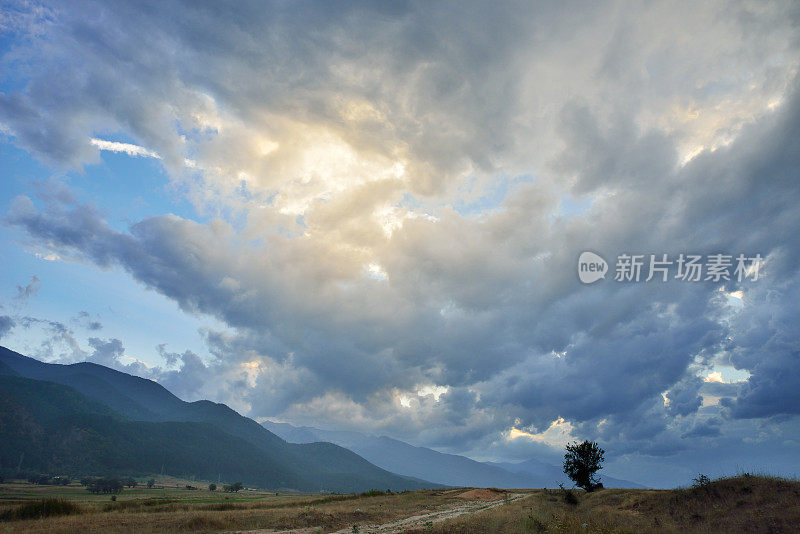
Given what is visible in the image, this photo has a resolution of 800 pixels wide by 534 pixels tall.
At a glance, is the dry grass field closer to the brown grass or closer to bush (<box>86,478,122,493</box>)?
the brown grass

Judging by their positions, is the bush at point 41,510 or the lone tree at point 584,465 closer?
the bush at point 41,510

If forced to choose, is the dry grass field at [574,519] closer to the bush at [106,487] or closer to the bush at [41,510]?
the bush at [41,510]

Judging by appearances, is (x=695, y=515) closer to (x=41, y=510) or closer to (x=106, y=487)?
(x=41, y=510)

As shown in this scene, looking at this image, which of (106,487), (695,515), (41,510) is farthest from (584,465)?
(106,487)

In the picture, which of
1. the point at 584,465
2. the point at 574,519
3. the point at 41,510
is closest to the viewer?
the point at 574,519

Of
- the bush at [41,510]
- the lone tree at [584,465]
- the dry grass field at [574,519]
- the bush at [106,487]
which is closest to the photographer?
the dry grass field at [574,519]

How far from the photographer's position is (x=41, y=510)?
41156 mm

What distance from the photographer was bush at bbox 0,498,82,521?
39.2 m

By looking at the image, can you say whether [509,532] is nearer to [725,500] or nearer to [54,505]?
[725,500]

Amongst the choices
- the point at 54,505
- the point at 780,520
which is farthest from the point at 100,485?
the point at 780,520

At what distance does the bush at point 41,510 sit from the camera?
39250 millimetres

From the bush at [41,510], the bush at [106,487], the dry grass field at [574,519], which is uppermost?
the dry grass field at [574,519]

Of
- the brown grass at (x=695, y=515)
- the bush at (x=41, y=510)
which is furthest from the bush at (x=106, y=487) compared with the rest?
the brown grass at (x=695, y=515)

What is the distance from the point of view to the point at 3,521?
119 feet
